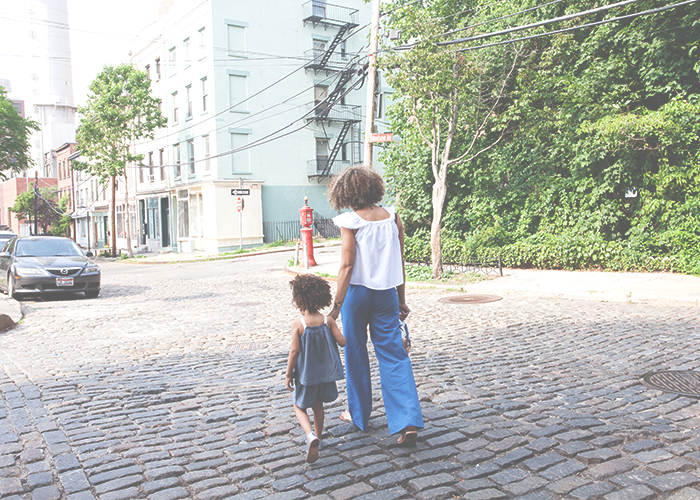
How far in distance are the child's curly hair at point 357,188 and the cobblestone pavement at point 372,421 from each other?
1.63 meters

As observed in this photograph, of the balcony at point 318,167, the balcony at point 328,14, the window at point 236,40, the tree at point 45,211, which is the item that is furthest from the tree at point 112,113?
the tree at point 45,211

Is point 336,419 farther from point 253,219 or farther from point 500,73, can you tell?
point 253,219

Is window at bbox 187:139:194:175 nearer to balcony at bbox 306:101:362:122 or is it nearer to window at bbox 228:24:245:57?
window at bbox 228:24:245:57

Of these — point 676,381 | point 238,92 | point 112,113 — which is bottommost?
point 676,381

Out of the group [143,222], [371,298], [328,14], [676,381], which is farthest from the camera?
[143,222]

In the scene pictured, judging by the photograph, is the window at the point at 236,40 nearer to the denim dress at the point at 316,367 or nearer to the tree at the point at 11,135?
the tree at the point at 11,135

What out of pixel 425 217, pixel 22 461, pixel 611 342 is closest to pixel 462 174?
pixel 425 217

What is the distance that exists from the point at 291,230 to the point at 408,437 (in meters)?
30.1

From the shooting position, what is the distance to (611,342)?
21.0 ft

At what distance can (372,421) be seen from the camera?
4086 millimetres

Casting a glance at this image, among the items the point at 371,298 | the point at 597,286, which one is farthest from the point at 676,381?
the point at 597,286

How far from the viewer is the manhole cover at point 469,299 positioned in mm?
9953

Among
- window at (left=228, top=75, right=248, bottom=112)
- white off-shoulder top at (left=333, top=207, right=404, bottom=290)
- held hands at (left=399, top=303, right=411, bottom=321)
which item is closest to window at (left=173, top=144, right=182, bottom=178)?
window at (left=228, top=75, right=248, bottom=112)

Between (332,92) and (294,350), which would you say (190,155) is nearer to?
(332,92)
